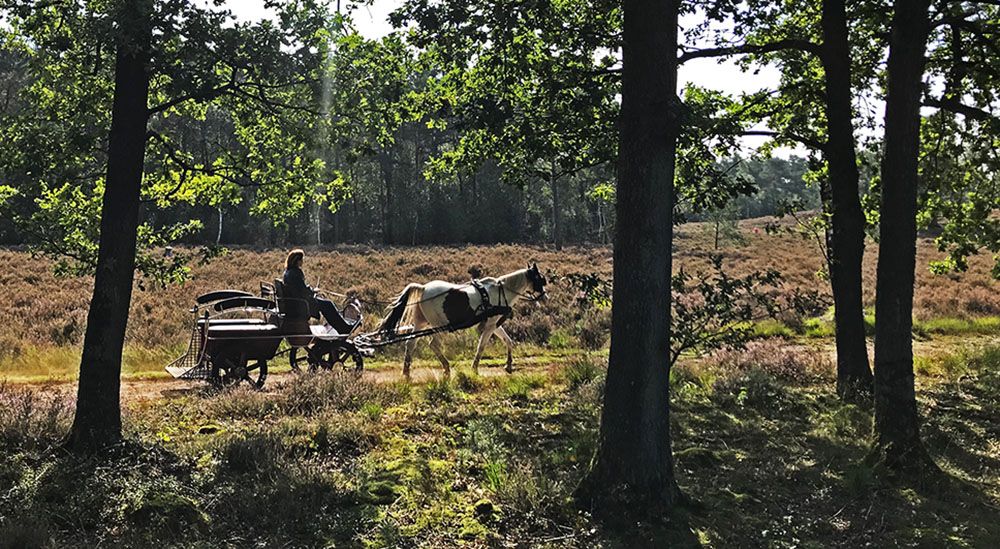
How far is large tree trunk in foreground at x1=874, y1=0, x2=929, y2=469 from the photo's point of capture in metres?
7.32

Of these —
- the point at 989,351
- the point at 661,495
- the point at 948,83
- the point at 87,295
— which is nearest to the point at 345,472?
the point at 661,495

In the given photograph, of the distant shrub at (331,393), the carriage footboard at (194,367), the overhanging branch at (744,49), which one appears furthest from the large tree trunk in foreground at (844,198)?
the carriage footboard at (194,367)

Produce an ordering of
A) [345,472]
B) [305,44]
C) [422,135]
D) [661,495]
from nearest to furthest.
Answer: [661,495] → [345,472] → [305,44] → [422,135]

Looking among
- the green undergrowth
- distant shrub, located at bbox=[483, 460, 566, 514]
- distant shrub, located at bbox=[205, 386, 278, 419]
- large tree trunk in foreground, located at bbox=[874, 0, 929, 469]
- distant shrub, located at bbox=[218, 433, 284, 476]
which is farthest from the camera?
distant shrub, located at bbox=[205, 386, 278, 419]

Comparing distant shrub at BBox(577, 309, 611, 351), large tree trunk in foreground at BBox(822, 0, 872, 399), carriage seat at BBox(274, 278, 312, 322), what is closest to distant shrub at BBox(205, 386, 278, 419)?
carriage seat at BBox(274, 278, 312, 322)

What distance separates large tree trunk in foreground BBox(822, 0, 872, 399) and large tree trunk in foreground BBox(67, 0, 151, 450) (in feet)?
33.1

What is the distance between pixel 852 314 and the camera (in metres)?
11.4

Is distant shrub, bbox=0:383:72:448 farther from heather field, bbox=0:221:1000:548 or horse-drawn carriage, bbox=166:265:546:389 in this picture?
horse-drawn carriage, bbox=166:265:546:389

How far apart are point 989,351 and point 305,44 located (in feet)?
51.0

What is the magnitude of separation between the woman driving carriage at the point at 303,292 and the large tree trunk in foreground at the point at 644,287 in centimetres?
733

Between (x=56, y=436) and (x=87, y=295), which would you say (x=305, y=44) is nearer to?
(x=56, y=436)

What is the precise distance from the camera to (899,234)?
7414 mm

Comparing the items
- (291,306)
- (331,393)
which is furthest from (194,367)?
(331,393)

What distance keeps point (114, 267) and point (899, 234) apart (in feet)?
27.7
